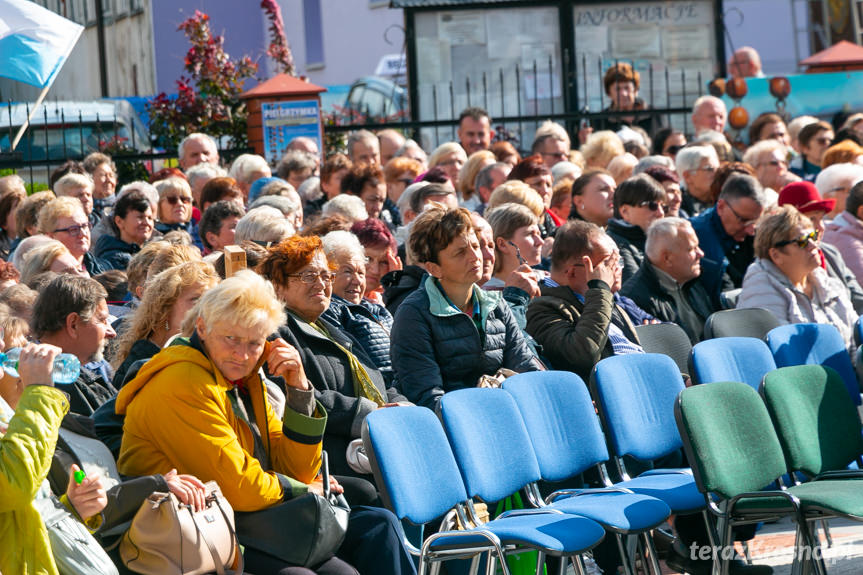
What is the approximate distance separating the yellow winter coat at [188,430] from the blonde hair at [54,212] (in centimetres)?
312

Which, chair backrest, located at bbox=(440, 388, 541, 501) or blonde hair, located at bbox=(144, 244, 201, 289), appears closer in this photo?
chair backrest, located at bbox=(440, 388, 541, 501)

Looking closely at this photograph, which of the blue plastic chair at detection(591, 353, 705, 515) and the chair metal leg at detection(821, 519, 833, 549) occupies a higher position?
the blue plastic chair at detection(591, 353, 705, 515)

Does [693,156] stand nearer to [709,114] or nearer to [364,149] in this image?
[709,114]

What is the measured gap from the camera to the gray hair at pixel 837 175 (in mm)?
9227

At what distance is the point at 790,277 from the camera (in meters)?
7.42

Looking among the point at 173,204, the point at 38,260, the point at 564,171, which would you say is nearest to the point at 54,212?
the point at 38,260

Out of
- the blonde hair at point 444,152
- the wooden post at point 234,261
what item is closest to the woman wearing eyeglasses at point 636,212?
the blonde hair at point 444,152

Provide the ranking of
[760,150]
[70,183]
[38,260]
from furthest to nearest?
[760,150]
[70,183]
[38,260]

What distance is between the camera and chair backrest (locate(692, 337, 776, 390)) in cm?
593

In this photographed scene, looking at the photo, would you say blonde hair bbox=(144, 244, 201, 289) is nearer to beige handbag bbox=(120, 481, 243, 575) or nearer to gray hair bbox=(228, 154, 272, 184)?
beige handbag bbox=(120, 481, 243, 575)

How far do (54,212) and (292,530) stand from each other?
355cm

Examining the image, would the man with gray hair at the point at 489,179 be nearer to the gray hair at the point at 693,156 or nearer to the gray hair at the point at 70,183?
the gray hair at the point at 693,156

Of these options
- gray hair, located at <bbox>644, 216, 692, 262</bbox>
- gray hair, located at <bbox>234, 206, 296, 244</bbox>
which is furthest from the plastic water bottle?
gray hair, located at <bbox>644, 216, 692, 262</bbox>

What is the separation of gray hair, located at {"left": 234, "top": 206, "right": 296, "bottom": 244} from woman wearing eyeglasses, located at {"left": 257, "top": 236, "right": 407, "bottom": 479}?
3.96 ft
